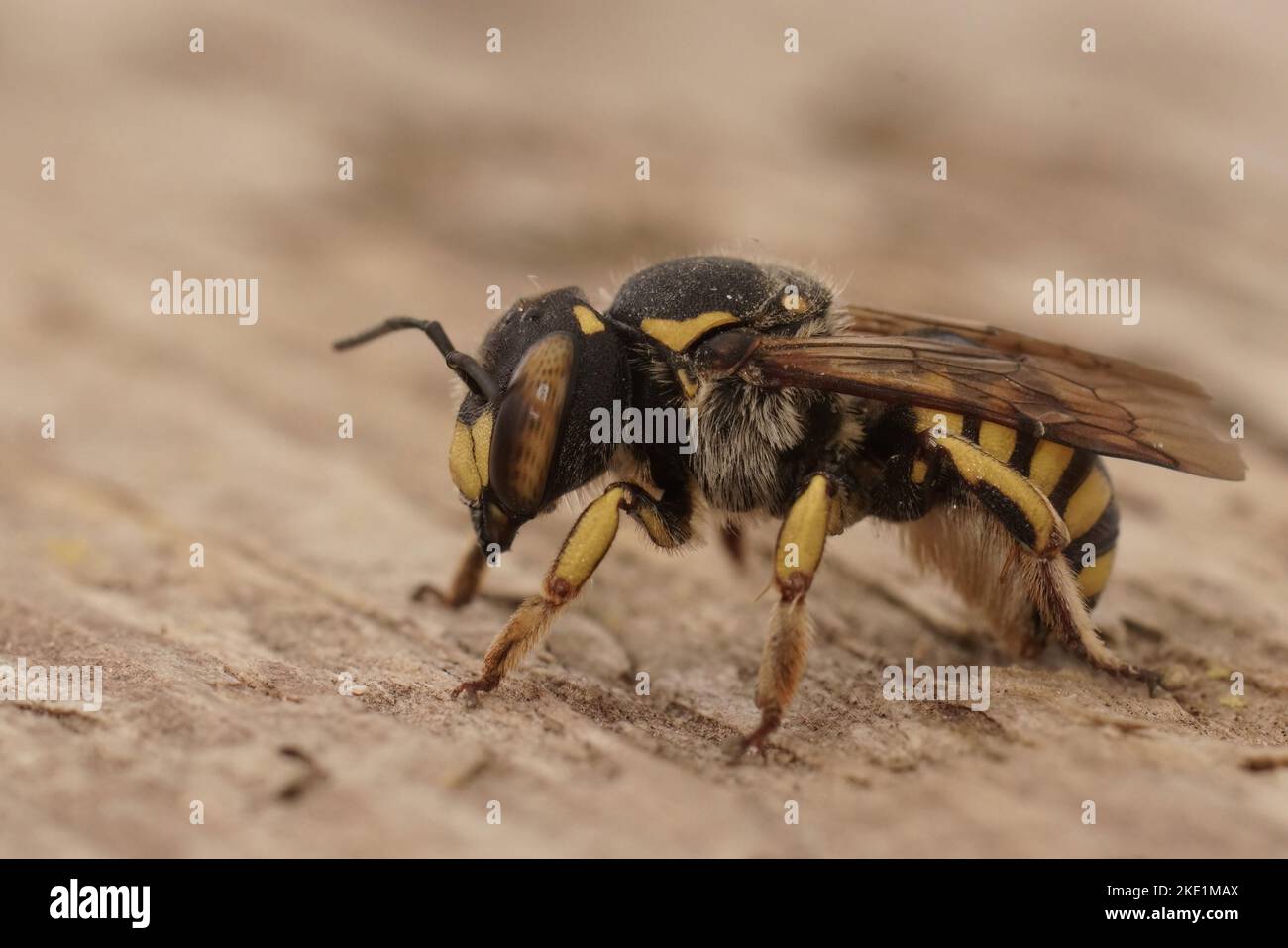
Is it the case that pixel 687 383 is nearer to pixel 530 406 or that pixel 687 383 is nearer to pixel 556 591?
pixel 530 406

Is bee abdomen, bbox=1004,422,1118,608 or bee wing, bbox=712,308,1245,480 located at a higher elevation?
bee wing, bbox=712,308,1245,480

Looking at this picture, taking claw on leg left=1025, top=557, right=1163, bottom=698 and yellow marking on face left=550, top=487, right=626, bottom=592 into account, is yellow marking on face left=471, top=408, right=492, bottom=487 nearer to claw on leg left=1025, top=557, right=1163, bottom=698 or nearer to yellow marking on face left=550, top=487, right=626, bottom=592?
yellow marking on face left=550, top=487, right=626, bottom=592

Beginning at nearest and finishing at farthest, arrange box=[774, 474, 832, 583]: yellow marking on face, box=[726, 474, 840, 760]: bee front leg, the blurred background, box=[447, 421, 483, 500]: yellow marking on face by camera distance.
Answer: the blurred background
box=[726, 474, 840, 760]: bee front leg
box=[774, 474, 832, 583]: yellow marking on face
box=[447, 421, 483, 500]: yellow marking on face

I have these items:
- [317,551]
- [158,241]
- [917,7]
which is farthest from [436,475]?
[917,7]

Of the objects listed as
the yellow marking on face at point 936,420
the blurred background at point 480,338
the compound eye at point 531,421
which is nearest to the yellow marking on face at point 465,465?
the compound eye at point 531,421

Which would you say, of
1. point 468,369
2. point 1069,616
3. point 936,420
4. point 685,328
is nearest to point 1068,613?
point 1069,616

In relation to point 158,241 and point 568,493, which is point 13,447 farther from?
point 568,493

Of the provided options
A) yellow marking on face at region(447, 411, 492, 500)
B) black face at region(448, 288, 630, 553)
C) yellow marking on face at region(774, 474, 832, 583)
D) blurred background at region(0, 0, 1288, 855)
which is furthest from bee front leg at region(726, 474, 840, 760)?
yellow marking on face at region(447, 411, 492, 500)
